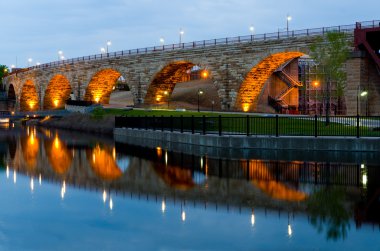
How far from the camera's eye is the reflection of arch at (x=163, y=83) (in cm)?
6362

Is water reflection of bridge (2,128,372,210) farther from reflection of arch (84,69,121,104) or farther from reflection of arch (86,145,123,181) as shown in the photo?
reflection of arch (84,69,121,104)

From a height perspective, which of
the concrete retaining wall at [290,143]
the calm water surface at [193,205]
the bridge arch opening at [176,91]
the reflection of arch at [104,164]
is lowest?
the calm water surface at [193,205]

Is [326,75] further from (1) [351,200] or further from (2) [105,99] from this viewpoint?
(2) [105,99]

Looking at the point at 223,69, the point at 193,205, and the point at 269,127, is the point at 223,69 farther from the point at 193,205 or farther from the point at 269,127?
the point at 193,205

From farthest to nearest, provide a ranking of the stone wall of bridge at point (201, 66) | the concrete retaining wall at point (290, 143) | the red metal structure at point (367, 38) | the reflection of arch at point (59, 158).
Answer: the stone wall of bridge at point (201, 66)
the red metal structure at point (367, 38)
the concrete retaining wall at point (290, 143)
the reflection of arch at point (59, 158)

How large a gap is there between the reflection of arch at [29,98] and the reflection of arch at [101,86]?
3690 cm

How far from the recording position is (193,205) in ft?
38.9

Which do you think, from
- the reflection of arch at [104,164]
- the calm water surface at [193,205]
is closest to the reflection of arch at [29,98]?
the reflection of arch at [104,164]

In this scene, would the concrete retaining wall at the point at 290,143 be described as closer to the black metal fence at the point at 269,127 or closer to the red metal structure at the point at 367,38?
the black metal fence at the point at 269,127

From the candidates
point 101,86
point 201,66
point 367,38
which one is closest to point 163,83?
point 201,66

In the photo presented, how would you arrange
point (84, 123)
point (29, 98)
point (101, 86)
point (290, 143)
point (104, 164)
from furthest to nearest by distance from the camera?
point (29, 98)
point (101, 86)
point (84, 123)
point (290, 143)
point (104, 164)

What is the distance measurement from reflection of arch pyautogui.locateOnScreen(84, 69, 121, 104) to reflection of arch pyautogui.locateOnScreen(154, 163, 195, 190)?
195 ft

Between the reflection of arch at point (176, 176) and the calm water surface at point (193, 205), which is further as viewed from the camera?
the reflection of arch at point (176, 176)

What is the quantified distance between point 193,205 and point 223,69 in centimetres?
4377
